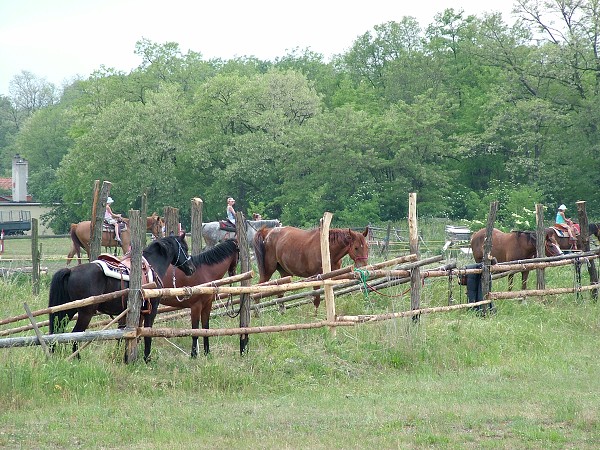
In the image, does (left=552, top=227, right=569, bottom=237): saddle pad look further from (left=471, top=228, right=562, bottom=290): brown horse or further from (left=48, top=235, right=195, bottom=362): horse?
(left=48, top=235, right=195, bottom=362): horse

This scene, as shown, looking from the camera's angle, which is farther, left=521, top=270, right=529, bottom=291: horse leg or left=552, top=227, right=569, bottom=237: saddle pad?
left=552, top=227, right=569, bottom=237: saddle pad

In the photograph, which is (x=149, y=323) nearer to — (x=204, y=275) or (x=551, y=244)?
(x=204, y=275)

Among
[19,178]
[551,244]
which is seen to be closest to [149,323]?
[551,244]

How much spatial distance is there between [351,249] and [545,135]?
31.7 m

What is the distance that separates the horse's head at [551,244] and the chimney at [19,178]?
58733mm

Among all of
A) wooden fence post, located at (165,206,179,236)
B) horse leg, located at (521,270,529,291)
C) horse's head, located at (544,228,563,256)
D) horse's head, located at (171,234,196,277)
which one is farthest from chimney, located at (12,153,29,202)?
horse's head, located at (171,234,196,277)

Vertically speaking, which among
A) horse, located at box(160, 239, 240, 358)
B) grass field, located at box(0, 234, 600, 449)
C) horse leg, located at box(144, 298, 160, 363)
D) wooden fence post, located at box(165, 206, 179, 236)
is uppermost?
wooden fence post, located at box(165, 206, 179, 236)

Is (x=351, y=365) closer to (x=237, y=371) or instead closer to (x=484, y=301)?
(x=237, y=371)

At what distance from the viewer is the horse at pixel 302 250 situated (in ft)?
48.8

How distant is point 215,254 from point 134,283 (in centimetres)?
292

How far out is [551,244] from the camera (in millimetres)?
19375

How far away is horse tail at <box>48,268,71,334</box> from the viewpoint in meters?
10.5

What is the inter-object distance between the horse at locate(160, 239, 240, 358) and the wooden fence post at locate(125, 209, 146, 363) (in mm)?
1793

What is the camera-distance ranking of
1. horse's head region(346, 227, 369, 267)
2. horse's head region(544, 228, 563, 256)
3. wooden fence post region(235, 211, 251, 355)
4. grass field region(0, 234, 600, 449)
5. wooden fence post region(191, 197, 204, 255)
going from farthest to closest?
1. horse's head region(544, 228, 563, 256)
2. horse's head region(346, 227, 369, 267)
3. wooden fence post region(191, 197, 204, 255)
4. wooden fence post region(235, 211, 251, 355)
5. grass field region(0, 234, 600, 449)
